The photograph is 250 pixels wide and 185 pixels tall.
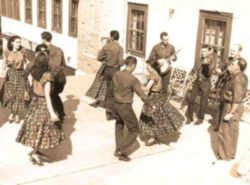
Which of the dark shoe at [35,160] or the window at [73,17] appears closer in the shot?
the dark shoe at [35,160]

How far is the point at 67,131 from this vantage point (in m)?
8.86

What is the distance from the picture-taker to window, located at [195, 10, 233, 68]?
10.6 meters

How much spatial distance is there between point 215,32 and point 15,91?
17.8 feet

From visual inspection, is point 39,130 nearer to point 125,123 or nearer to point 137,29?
point 125,123

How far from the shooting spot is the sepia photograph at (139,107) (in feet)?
22.6

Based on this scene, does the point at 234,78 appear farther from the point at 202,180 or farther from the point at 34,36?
the point at 34,36

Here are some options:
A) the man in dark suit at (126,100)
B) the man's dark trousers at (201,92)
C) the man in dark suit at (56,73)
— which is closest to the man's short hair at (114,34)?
the man in dark suit at (56,73)

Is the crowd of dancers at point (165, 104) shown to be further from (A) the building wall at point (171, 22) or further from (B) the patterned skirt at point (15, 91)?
(B) the patterned skirt at point (15, 91)

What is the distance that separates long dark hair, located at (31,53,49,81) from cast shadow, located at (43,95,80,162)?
1529mm

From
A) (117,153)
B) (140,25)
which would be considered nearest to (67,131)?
(117,153)

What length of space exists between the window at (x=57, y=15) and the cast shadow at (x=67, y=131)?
272 inches

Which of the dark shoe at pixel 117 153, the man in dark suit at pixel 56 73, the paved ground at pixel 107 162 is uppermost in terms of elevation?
the man in dark suit at pixel 56 73

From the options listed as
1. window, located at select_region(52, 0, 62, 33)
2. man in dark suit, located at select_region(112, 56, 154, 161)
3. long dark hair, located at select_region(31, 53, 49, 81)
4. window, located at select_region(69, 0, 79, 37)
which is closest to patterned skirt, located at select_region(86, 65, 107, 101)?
man in dark suit, located at select_region(112, 56, 154, 161)

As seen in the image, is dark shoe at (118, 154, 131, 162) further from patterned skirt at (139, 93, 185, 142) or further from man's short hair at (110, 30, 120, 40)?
man's short hair at (110, 30, 120, 40)
